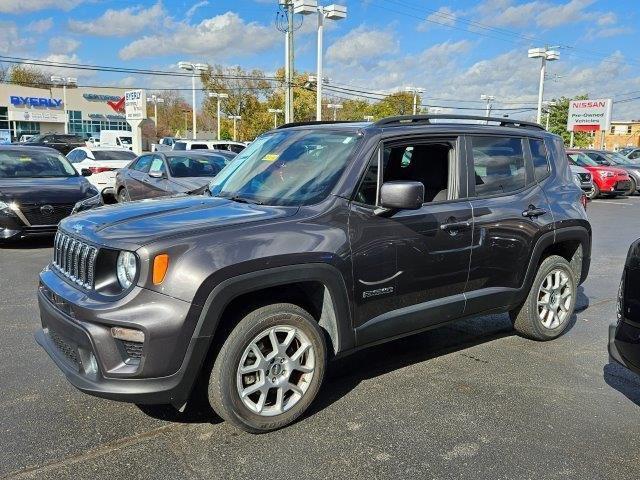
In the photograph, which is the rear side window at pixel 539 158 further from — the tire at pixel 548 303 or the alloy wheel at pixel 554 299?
the alloy wheel at pixel 554 299

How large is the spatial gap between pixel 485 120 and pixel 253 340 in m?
2.89

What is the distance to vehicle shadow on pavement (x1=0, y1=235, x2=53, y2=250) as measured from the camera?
9.52 metres

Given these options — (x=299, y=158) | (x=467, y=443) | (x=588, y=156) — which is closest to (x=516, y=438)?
(x=467, y=443)

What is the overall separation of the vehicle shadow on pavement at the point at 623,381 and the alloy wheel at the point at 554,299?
2.20 ft

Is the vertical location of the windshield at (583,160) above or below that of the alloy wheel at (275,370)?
above

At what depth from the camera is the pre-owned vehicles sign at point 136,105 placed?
2692 cm

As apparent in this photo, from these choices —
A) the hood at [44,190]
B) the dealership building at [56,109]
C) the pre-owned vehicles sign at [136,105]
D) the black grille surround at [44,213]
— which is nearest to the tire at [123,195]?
the hood at [44,190]

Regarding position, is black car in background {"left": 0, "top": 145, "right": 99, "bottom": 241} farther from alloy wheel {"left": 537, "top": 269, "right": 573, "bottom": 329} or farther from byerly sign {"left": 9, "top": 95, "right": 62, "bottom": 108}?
byerly sign {"left": 9, "top": 95, "right": 62, "bottom": 108}

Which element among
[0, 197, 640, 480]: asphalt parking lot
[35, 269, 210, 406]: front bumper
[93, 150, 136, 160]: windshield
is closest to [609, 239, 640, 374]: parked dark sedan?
[0, 197, 640, 480]: asphalt parking lot

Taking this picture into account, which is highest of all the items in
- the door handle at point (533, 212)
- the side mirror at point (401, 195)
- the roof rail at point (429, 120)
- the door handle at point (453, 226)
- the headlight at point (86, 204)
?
the roof rail at point (429, 120)

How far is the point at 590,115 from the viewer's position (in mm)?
42062

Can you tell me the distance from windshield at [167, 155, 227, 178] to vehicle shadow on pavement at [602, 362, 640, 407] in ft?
26.8

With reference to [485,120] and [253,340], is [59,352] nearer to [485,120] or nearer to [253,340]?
[253,340]

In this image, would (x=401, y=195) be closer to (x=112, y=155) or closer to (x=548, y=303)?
(x=548, y=303)
